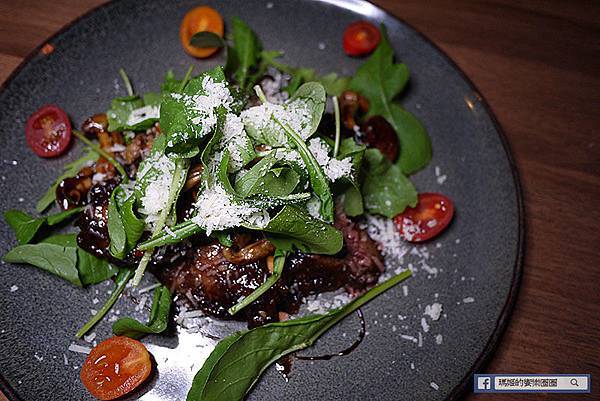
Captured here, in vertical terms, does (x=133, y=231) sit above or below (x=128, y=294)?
above

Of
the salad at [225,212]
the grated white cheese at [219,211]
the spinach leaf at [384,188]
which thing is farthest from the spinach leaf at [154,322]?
the spinach leaf at [384,188]

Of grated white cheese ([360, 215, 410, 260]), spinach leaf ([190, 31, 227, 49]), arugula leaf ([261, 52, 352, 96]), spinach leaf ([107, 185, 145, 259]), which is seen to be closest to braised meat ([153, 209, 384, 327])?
grated white cheese ([360, 215, 410, 260])

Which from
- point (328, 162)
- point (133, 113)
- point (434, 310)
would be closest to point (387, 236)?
point (434, 310)

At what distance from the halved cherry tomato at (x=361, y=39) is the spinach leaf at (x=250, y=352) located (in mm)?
1188

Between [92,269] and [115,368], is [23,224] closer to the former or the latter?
[92,269]

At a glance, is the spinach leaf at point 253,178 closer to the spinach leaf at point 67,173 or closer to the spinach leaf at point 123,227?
the spinach leaf at point 123,227

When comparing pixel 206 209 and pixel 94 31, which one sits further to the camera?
pixel 94 31

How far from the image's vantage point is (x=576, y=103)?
301cm

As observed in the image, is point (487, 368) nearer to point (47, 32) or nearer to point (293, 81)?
point (293, 81)

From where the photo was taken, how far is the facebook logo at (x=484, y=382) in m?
2.36

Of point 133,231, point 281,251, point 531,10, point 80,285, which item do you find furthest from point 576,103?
point 80,285

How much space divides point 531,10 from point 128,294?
2.53 m

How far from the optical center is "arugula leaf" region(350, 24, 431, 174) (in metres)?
2.64

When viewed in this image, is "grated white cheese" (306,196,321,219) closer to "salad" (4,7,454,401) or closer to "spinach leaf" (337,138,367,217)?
"salad" (4,7,454,401)
